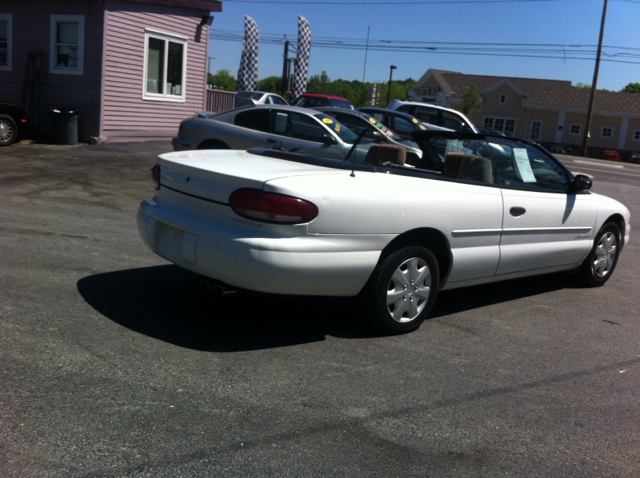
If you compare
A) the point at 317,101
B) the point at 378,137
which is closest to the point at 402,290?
the point at 378,137

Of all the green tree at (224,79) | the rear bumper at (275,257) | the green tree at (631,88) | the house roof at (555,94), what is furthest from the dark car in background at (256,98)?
the green tree at (224,79)

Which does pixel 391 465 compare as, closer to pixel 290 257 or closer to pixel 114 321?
pixel 290 257

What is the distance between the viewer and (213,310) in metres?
4.92

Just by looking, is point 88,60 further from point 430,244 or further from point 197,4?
point 430,244

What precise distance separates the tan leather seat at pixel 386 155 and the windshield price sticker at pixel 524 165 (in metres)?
1.13

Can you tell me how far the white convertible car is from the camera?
4.05 m

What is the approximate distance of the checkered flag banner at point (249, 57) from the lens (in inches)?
1425

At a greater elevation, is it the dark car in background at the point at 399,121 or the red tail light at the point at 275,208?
the dark car in background at the point at 399,121

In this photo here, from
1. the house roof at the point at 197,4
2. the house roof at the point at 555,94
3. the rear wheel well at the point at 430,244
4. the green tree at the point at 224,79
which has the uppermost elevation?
the green tree at the point at 224,79

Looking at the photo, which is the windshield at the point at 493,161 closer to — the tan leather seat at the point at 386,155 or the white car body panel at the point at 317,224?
the white car body panel at the point at 317,224

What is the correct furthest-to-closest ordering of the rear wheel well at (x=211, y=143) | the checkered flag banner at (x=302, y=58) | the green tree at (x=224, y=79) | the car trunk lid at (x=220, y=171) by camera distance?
the green tree at (x=224, y=79)
the checkered flag banner at (x=302, y=58)
the rear wheel well at (x=211, y=143)
the car trunk lid at (x=220, y=171)

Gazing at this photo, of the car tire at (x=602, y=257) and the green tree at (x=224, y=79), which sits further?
the green tree at (x=224, y=79)

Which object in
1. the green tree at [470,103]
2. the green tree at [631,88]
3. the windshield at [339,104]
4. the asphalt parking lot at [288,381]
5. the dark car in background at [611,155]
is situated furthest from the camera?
the green tree at [631,88]

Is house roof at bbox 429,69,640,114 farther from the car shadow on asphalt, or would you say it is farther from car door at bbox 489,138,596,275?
the car shadow on asphalt
